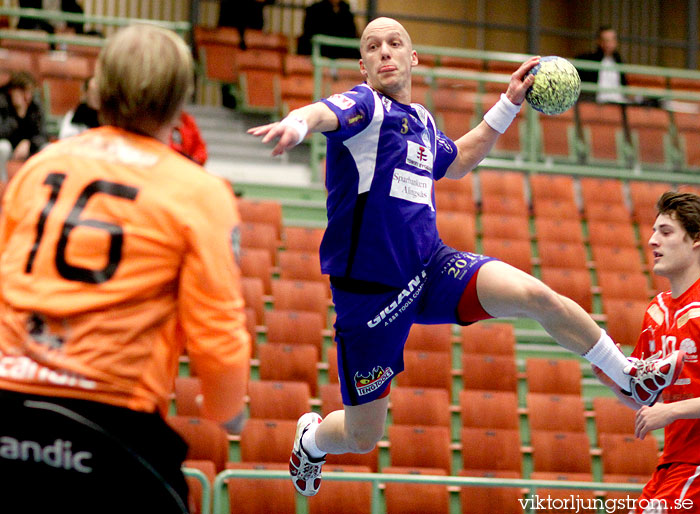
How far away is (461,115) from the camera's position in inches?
416

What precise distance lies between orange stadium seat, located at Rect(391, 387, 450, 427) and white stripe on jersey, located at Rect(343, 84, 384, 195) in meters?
3.49

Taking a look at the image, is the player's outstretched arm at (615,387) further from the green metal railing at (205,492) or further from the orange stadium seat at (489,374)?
the orange stadium seat at (489,374)

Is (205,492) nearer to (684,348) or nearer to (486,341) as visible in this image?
(684,348)

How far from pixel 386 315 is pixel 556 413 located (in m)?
3.79

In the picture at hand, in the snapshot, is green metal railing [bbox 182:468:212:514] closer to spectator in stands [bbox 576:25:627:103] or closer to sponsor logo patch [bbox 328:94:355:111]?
sponsor logo patch [bbox 328:94:355:111]

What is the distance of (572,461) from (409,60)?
155 inches

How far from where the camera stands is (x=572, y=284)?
344 inches

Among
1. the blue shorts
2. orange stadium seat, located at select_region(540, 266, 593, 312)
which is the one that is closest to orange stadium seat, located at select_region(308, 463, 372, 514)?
the blue shorts

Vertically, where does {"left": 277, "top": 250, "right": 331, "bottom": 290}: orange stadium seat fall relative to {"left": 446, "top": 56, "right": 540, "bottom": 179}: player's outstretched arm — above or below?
above

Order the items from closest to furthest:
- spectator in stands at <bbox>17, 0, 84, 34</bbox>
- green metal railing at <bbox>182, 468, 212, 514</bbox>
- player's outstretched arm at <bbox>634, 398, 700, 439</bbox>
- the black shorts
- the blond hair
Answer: the black shorts
the blond hair
player's outstretched arm at <bbox>634, 398, 700, 439</bbox>
green metal railing at <bbox>182, 468, 212, 514</bbox>
spectator in stands at <bbox>17, 0, 84, 34</bbox>

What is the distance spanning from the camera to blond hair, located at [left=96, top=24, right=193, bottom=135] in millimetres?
2115

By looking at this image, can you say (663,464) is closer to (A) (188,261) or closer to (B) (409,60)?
(B) (409,60)

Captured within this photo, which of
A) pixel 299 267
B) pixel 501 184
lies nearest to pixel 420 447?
pixel 299 267

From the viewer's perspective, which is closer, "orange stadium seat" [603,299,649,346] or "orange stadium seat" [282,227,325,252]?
"orange stadium seat" [603,299,649,346]
